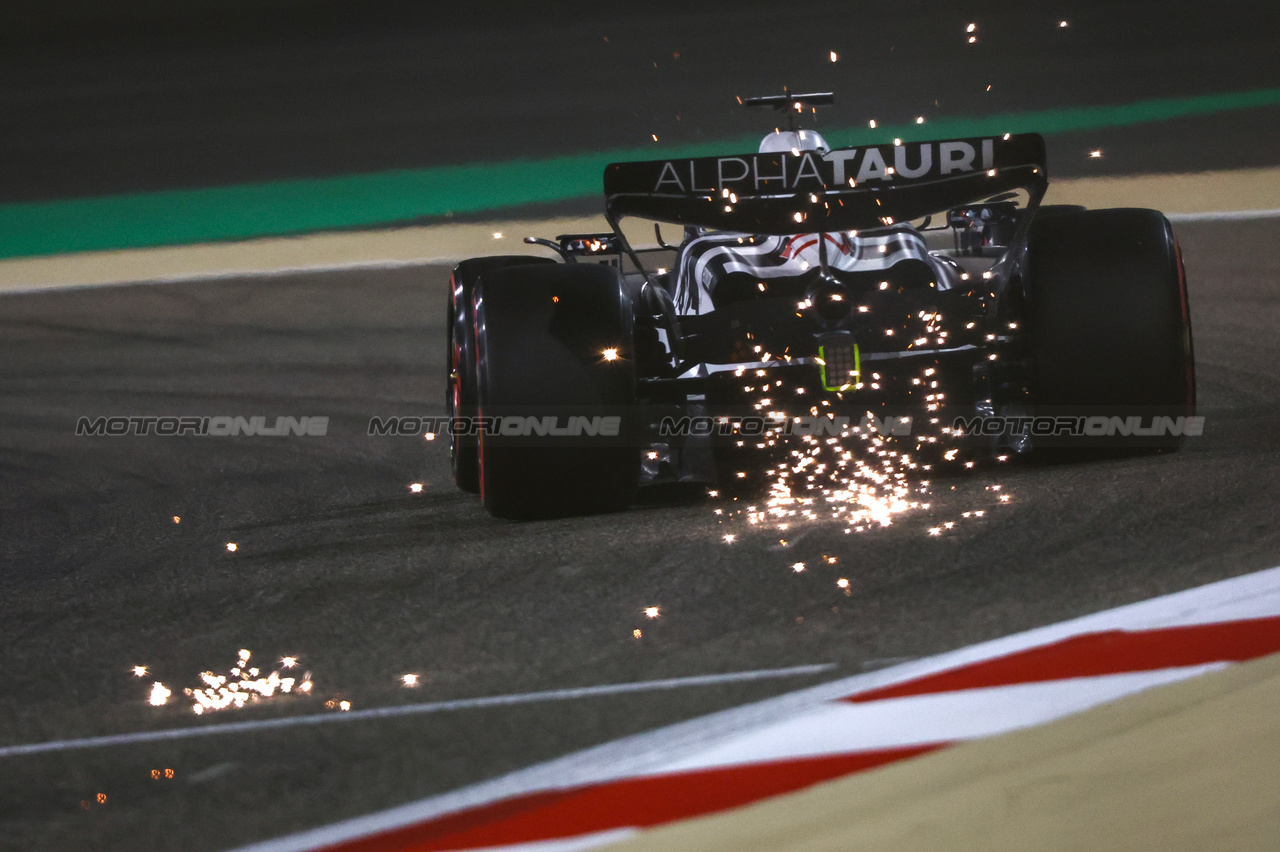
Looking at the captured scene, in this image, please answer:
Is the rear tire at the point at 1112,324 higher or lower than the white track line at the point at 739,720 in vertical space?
higher

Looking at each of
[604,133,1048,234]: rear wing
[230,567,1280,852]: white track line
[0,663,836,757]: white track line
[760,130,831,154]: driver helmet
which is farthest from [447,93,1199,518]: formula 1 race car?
[0,663,836,757]: white track line

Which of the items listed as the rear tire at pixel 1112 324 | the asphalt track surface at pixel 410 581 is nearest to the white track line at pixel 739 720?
the asphalt track surface at pixel 410 581

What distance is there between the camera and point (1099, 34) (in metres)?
9.22

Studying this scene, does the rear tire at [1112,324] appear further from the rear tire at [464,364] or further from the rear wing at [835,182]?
the rear tire at [464,364]

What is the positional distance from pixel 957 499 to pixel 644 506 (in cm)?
98

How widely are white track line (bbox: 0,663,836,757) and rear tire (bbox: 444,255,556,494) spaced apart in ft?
5.26

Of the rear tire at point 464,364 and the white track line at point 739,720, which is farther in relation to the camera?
the rear tire at point 464,364

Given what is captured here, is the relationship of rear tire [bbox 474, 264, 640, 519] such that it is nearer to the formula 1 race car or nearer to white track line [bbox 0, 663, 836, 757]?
the formula 1 race car

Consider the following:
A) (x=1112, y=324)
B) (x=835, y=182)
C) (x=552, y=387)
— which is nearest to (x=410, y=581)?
(x=552, y=387)

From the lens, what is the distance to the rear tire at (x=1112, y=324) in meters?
3.94

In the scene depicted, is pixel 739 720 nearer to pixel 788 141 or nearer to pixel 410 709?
pixel 410 709

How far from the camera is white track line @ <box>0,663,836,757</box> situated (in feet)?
7.75

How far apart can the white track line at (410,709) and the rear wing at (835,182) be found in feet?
5.77

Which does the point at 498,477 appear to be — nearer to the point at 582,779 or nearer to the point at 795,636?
the point at 795,636
